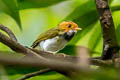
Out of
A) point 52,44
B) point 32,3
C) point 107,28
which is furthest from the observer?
point 52,44

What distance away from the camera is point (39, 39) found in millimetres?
1253

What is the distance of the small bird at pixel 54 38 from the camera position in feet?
3.99

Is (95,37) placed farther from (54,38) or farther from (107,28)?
(54,38)

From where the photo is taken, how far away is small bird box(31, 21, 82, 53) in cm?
122

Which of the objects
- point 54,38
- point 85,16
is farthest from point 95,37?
point 54,38

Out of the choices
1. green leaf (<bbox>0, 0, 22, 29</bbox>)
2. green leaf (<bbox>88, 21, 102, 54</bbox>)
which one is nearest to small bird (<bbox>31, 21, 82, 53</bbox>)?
green leaf (<bbox>88, 21, 102, 54</bbox>)

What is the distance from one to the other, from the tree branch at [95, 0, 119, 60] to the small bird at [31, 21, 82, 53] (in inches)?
17.9

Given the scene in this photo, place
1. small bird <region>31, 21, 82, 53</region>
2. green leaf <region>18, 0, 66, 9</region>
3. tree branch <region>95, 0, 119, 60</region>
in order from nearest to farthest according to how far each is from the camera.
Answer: tree branch <region>95, 0, 119, 60</region> < green leaf <region>18, 0, 66, 9</region> < small bird <region>31, 21, 82, 53</region>

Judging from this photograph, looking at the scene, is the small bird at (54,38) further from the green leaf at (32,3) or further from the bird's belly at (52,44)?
the green leaf at (32,3)

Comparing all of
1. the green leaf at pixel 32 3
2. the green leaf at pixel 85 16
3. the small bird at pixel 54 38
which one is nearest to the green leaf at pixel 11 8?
the green leaf at pixel 32 3

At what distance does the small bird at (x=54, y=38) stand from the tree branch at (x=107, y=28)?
1.49ft

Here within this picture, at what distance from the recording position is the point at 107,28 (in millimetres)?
716

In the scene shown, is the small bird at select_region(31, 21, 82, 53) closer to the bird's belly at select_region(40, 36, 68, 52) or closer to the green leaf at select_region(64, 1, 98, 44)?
the bird's belly at select_region(40, 36, 68, 52)

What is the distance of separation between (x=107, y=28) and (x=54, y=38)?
0.61m
